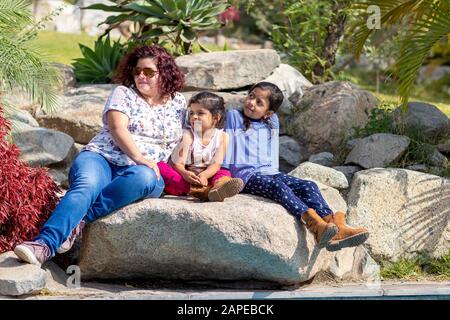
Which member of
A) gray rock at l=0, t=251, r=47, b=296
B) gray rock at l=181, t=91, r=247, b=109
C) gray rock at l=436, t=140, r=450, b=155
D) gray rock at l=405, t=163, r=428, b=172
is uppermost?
gray rock at l=181, t=91, r=247, b=109

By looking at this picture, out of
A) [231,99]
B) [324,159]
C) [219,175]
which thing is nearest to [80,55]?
[231,99]

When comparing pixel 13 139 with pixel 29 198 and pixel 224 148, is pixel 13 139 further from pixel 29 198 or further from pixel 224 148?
pixel 224 148

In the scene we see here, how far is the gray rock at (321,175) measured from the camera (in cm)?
769

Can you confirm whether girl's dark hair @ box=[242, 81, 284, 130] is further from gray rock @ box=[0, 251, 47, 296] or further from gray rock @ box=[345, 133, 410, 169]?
gray rock @ box=[0, 251, 47, 296]

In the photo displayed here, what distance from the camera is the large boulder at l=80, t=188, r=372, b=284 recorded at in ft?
20.8

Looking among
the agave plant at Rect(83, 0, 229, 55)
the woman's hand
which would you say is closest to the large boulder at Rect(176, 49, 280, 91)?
the agave plant at Rect(83, 0, 229, 55)

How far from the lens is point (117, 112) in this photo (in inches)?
265

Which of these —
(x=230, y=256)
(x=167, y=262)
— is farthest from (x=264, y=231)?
(x=167, y=262)

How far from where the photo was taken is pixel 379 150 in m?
8.44

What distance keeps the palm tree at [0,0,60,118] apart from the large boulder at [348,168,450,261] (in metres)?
2.69

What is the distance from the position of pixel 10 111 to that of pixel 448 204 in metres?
3.85

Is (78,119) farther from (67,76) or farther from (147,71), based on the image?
(147,71)

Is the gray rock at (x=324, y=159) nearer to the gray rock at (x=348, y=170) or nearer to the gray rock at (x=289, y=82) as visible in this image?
the gray rock at (x=348, y=170)

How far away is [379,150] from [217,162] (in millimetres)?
2161
